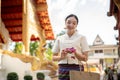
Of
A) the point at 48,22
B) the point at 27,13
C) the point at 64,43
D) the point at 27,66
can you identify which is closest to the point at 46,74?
the point at 27,66

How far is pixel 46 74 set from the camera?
10.3 metres

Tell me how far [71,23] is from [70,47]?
228 millimetres

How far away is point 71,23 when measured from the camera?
11.2 ft

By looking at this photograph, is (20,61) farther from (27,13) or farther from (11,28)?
(11,28)

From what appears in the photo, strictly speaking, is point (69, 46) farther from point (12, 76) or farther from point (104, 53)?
point (104, 53)

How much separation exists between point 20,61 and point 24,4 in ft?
8.59

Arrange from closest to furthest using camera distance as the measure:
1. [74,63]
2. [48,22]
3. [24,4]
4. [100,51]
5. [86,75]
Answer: [86,75]
[74,63]
[24,4]
[48,22]
[100,51]

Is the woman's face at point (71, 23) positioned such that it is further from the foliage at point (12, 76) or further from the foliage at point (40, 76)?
the foliage at point (40, 76)

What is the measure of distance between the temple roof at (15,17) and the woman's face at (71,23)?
10420 millimetres

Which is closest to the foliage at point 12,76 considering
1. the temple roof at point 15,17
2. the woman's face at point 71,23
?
the temple roof at point 15,17

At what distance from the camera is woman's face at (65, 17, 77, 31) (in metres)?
3.39

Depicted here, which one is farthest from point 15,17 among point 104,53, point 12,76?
point 104,53

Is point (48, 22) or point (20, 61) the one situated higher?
point (48, 22)

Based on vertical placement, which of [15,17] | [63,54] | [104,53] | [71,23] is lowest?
[104,53]
